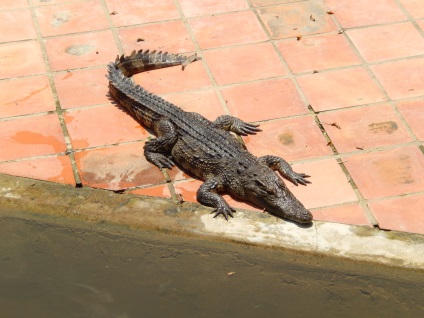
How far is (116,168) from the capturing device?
6.81m

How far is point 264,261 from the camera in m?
6.09

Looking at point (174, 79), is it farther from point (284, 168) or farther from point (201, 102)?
point (284, 168)

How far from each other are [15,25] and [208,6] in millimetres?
2099

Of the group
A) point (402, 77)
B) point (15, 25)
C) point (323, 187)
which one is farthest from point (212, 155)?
point (15, 25)

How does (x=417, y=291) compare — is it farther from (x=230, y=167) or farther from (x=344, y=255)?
Answer: (x=230, y=167)

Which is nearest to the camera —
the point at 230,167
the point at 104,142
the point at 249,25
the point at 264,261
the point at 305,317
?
the point at 305,317

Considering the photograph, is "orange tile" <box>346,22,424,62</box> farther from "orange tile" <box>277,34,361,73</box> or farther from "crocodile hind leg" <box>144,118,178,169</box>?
"crocodile hind leg" <box>144,118,178,169</box>

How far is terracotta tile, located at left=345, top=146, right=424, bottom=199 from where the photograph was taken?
663 cm

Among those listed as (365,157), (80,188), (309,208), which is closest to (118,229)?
(80,188)

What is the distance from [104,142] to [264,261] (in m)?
1.92

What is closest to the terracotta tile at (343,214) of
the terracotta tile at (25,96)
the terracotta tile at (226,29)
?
the terracotta tile at (226,29)

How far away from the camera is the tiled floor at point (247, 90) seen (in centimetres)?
672

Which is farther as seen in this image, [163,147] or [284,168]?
[163,147]

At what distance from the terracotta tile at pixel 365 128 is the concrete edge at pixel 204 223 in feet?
3.45
